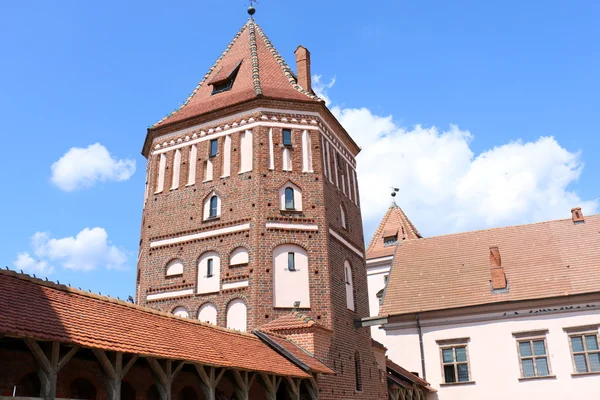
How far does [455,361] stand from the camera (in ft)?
80.5

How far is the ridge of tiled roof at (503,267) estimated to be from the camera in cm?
2444

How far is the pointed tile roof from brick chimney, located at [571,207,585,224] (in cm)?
1191

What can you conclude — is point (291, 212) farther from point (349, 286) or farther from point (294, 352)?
point (294, 352)

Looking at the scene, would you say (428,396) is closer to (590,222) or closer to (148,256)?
(590,222)

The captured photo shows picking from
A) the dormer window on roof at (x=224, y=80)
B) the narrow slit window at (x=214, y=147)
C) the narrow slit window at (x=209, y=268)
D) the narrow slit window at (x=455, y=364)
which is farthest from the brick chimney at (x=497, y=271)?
the dormer window on roof at (x=224, y=80)

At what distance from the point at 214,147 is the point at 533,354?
1553 centimetres

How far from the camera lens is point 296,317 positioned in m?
16.6

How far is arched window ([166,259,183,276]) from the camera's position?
61.5 feet

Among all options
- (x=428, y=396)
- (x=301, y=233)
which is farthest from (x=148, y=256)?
(x=428, y=396)

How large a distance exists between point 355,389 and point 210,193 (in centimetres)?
802

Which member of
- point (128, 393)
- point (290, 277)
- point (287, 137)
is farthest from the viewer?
point (287, 137)

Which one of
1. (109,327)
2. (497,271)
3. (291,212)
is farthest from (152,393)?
(497,271)

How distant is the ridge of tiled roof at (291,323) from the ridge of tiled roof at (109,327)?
2.60m

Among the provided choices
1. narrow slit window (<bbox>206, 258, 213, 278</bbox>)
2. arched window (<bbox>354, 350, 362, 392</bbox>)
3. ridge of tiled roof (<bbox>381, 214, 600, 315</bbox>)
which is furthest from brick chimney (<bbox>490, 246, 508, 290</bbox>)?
narrow slit window (<bbox>206, 258, 213, 278</bbox>)
